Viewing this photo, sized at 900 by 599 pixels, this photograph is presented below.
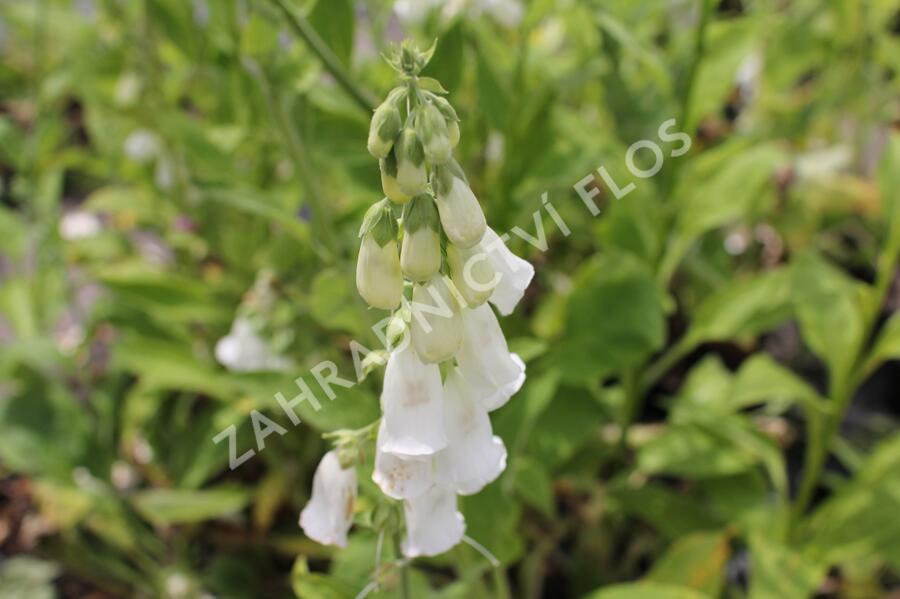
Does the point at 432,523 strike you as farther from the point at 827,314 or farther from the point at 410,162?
the point at 827,314

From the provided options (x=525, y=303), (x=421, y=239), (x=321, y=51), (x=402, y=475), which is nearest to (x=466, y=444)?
(x=402, y=475)

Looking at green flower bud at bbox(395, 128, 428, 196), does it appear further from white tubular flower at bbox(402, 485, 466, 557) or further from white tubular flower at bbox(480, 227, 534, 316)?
white tubular flower at bbox(402, 485, 466, 557)

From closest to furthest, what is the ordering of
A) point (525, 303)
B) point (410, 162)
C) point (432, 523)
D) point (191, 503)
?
point (410, 162) → point (432, 523) → point (191, 503) → point (525, 303)

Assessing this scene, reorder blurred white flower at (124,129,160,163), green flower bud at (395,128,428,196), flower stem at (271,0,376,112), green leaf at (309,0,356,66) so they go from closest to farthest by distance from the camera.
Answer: green flower bud at (395,128,428,196) < flower stem at (271,0,376,112) < green leaf at (309,0,356,66) < blurred white flower at (124,129,160,163)

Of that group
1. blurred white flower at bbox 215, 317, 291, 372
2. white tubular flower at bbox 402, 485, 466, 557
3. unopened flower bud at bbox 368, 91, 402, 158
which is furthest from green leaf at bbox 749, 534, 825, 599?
unopened flower bud at bbox 368, 91, 402, 158

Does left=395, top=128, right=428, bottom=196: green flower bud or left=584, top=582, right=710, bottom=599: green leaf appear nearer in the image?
left=395, top=128, right=428, bottom=196: green flower bud

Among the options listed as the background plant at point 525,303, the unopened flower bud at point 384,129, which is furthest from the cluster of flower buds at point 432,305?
the background plant at point 525,303

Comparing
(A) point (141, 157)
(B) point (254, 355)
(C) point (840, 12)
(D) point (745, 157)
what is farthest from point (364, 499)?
(C) point (840, 12)
